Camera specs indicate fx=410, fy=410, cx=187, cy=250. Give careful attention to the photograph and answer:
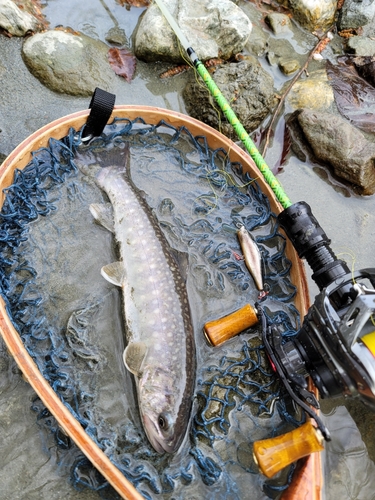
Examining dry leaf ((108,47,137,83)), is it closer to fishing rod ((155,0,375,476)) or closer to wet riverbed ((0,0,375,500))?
wet riverbed ((0,0,375,500))

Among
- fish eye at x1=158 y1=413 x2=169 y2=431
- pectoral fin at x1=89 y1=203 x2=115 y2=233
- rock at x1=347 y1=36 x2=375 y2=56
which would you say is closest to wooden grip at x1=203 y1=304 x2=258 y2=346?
fish eye at x1=158 y1=413 x2=169 y2=431

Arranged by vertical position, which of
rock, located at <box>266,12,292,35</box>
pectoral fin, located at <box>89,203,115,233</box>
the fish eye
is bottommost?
the fish eye

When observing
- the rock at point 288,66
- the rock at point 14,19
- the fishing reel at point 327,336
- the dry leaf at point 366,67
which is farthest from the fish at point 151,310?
the dry leaf at point 366,67

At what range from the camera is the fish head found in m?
2.81

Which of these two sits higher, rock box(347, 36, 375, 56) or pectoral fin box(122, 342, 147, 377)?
rock box(347, 36, 375, 56)

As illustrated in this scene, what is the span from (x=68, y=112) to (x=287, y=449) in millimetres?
3839

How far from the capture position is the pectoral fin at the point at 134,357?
118 inches

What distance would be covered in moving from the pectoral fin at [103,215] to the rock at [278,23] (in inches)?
146

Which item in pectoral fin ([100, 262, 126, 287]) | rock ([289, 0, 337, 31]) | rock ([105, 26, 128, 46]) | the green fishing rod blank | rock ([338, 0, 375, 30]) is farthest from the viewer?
rock ([338, 0, 375, 30])

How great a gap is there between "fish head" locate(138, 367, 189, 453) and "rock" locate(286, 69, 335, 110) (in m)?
3.61

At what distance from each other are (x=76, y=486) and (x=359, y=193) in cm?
388

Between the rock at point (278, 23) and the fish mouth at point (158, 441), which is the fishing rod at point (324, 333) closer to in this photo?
the fish mouth at point (158, 441)

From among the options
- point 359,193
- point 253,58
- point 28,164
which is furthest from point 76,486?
point 253,58

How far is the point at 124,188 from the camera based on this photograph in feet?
12.2
